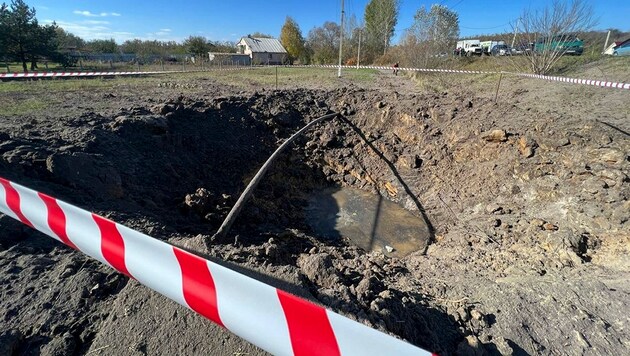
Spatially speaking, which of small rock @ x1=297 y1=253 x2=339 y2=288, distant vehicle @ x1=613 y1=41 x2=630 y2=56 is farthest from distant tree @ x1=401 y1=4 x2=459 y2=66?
small rock @ x1=297 y1=253 x2=339 y2=288

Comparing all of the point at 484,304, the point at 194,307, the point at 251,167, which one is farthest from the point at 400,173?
the point at 194,307

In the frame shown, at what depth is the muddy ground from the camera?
2.34 meters

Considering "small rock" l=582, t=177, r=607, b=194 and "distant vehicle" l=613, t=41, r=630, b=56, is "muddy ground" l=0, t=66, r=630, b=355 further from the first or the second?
"distant vehicle" l=613, t=41, r=630, b=56

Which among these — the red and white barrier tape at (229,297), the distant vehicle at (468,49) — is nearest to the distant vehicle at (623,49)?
the distant vehicle at (468,49)

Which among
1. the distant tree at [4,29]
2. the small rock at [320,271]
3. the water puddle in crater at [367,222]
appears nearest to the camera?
the small rock at [320,271]

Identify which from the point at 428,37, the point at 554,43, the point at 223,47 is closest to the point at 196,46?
the point at 223,47

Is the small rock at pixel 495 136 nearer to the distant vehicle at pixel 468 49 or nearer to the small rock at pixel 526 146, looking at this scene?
the small rock at pixel 526 146

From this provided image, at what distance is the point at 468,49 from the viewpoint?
33344mm

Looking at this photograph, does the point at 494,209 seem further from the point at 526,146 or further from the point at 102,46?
Answer: the point at 102,46

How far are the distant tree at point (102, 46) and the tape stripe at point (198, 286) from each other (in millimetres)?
52414

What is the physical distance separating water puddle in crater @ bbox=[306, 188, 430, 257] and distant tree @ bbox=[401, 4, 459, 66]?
1934cm

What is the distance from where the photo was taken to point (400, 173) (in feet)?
25.2

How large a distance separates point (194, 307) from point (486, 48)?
3748 centimetres

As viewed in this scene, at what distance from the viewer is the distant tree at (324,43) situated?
42969 mm
